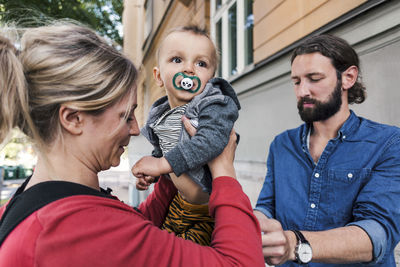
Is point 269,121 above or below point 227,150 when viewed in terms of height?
above

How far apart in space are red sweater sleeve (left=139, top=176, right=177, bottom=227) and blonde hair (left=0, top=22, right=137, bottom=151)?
76cm

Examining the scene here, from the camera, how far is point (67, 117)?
910 mm

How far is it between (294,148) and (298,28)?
1927 millimetres

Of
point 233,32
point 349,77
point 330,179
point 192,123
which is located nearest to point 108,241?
point 192,123

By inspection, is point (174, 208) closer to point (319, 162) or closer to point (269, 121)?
point (319, 162)

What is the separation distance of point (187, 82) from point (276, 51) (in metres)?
2.30

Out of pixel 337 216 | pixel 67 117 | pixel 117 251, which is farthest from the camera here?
pixel 337 216

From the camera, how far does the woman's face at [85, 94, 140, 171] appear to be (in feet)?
3.14

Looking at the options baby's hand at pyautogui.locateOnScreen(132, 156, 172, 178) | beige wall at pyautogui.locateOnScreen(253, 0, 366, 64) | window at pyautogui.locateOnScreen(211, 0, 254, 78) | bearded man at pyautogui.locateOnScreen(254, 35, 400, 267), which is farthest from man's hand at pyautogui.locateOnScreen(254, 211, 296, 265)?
window at pyautogui.locateOnScreen(211, 0, 254, 78)

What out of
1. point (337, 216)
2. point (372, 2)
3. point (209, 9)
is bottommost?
point (337, 216)

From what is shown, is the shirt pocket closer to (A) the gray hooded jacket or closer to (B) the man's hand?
(B) the man's hand

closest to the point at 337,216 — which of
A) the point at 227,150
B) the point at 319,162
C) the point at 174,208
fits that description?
the point at 319,162

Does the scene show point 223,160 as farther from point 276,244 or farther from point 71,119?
point 71,119

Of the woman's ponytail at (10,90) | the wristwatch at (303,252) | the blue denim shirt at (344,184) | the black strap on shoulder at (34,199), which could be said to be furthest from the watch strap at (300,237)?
the woman's ponytail at (10,90)
